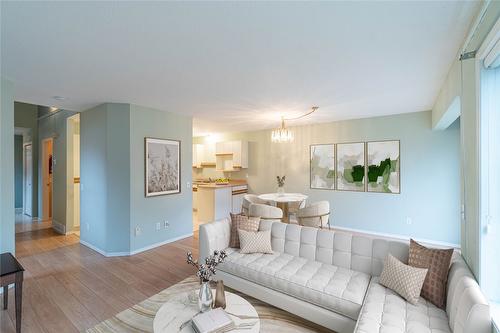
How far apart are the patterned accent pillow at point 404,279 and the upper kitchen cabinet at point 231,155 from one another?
4926 mm

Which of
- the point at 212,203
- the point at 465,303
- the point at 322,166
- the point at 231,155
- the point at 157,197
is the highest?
the point at 231,155

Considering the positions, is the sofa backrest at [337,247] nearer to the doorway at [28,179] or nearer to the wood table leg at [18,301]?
the wood table leg at [18,301]

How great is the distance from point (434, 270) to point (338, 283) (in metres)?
0.76

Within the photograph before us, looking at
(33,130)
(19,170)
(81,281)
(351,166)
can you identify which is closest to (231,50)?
(81,281)

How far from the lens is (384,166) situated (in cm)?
480

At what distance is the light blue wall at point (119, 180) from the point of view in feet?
12.7

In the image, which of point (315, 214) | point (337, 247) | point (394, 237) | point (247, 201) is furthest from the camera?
point (394, 237)

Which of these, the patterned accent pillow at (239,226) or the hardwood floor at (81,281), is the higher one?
the patterned accent pillow at (239,226)

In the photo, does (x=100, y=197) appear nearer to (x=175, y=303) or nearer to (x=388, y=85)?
(x=175, y=303)

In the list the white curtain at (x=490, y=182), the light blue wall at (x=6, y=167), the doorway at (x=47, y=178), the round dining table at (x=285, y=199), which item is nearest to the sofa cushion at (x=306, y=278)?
the white curtain at (x=490, y=182)

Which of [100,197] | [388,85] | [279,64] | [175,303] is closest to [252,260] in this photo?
[175,303]

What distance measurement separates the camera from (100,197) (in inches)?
158

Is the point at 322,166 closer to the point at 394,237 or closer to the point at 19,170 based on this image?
the point at 394,237

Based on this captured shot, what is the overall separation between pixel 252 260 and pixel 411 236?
3763 millimetres
